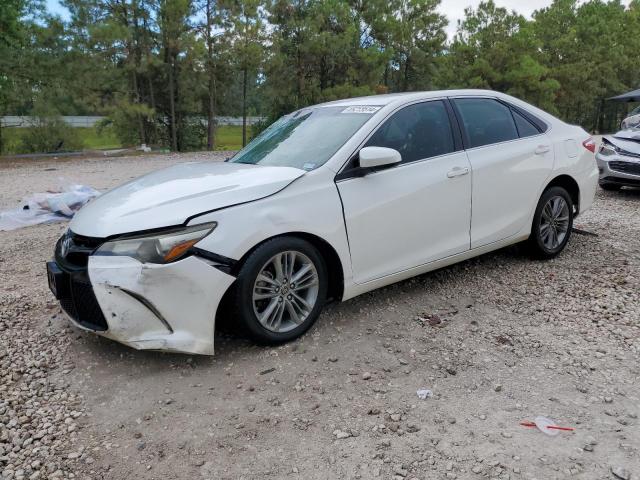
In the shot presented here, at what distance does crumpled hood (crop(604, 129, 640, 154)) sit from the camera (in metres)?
8.85

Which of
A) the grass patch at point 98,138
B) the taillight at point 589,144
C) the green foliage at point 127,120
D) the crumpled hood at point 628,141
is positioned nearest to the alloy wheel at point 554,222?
the taillight at point 589,144

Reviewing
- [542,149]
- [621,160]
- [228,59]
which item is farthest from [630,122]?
[228,59]

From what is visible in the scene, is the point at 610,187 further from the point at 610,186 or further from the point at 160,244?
the point at 160,244

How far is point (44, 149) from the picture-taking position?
81.6 feet

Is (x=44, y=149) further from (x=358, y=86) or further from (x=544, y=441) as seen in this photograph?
(x=544, y=441)

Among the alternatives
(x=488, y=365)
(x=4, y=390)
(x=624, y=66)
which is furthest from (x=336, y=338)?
(x=624, y=66)

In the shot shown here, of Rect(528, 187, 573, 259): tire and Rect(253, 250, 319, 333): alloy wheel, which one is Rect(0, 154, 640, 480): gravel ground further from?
Rect(528, 187, 573, 259): tire

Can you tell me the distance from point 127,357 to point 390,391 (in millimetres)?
1691

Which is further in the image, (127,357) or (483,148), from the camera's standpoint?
(483,148)

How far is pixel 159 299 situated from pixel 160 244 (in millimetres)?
312

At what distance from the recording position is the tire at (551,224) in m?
4.87

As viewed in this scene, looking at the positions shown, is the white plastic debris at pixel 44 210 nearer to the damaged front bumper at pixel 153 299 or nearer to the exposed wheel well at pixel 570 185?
the damaged front bumper at pixel 153 299

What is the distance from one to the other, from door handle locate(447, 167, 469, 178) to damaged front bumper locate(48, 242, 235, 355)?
195 cm

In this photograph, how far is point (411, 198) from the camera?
12.6 feet
